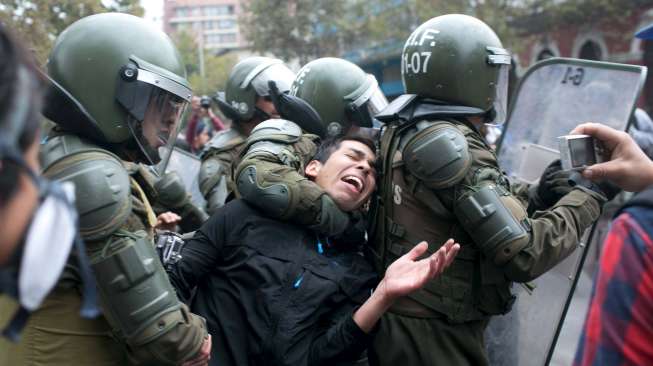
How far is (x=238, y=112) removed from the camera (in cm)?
416

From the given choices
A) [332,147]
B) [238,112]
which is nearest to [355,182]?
[332,147]

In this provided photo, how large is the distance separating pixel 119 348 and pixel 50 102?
713 mm

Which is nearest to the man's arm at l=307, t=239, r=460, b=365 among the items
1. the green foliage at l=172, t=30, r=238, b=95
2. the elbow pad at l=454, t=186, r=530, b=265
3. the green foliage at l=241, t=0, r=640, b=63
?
the elbow pad at l=454, t=186, r=530, b=265

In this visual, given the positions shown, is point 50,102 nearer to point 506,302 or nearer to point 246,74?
point 506,302

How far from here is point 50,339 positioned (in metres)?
1.84

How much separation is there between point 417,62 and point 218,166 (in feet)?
6.12

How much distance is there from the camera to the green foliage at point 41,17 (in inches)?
194

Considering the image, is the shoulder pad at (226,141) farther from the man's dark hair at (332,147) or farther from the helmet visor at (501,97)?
the helmet visor at (501,97)

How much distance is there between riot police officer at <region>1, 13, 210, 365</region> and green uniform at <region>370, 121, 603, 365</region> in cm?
78

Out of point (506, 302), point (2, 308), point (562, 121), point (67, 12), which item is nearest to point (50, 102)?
point (2, 308)

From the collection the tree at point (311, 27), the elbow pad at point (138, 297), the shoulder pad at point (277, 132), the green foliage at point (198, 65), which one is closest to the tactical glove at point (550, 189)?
the shoulder pad at point (277, 132)

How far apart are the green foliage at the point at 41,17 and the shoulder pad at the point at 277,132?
252 cm

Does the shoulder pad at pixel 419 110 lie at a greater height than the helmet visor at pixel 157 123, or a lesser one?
lesser

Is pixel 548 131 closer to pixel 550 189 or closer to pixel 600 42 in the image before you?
pixel 550 189
